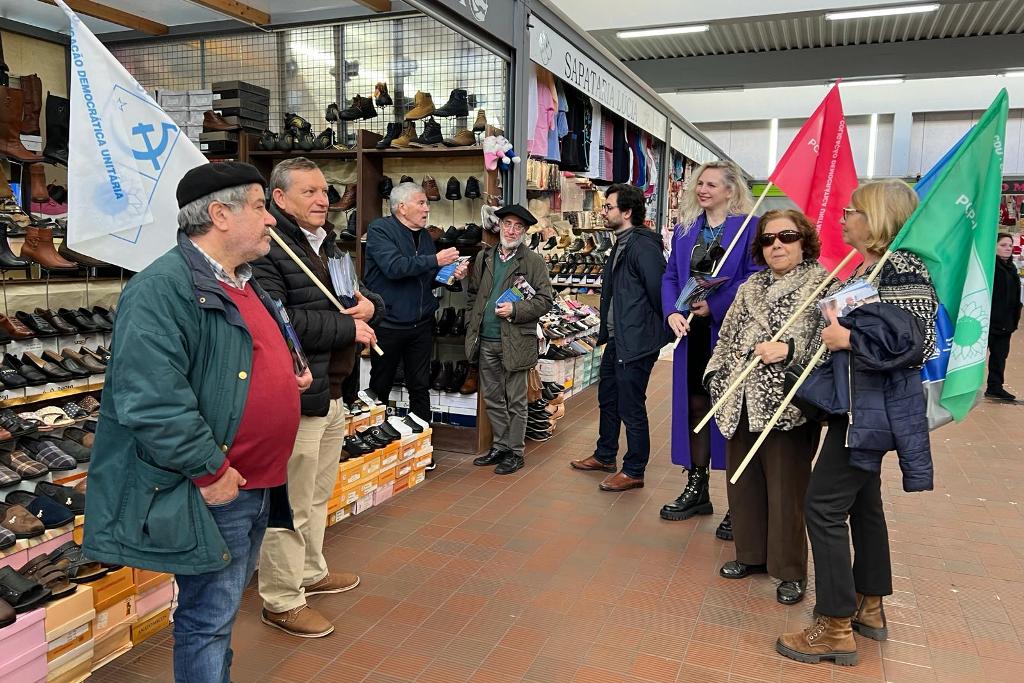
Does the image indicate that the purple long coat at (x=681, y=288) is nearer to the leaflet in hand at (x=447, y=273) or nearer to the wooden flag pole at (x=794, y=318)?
the wooden flag pole at (x=794, y=318)

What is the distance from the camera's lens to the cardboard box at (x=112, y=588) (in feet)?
9.02

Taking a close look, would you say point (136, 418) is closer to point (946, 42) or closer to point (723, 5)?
point (723, 5)

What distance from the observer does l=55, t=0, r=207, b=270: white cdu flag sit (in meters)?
2.42

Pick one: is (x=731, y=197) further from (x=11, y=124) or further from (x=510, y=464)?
(x=11, y=124)

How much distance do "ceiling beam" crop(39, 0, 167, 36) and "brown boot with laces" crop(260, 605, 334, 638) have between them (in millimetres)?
4044

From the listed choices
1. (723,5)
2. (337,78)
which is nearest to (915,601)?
(337,78)

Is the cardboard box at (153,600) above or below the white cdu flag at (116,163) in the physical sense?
below

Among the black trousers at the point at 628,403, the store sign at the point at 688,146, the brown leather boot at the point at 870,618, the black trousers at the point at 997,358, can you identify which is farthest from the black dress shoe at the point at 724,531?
the store sign at the point at 688,146

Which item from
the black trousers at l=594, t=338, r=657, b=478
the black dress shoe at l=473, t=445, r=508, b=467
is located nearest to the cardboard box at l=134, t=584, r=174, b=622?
Result: the black dress shoe at l=473, t=445, r=508, b=467

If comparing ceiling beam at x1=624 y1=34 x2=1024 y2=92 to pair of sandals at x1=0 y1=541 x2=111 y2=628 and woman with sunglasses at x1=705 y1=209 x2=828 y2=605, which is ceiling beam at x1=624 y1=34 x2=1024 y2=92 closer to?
woman with sunglasses at x1=705 y1=209 x2=828 y2=605

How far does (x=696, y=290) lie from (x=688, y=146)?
30.3ft

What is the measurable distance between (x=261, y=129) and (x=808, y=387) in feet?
16.6

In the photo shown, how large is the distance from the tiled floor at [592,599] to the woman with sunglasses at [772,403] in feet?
0.69

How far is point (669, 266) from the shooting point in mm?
4348
